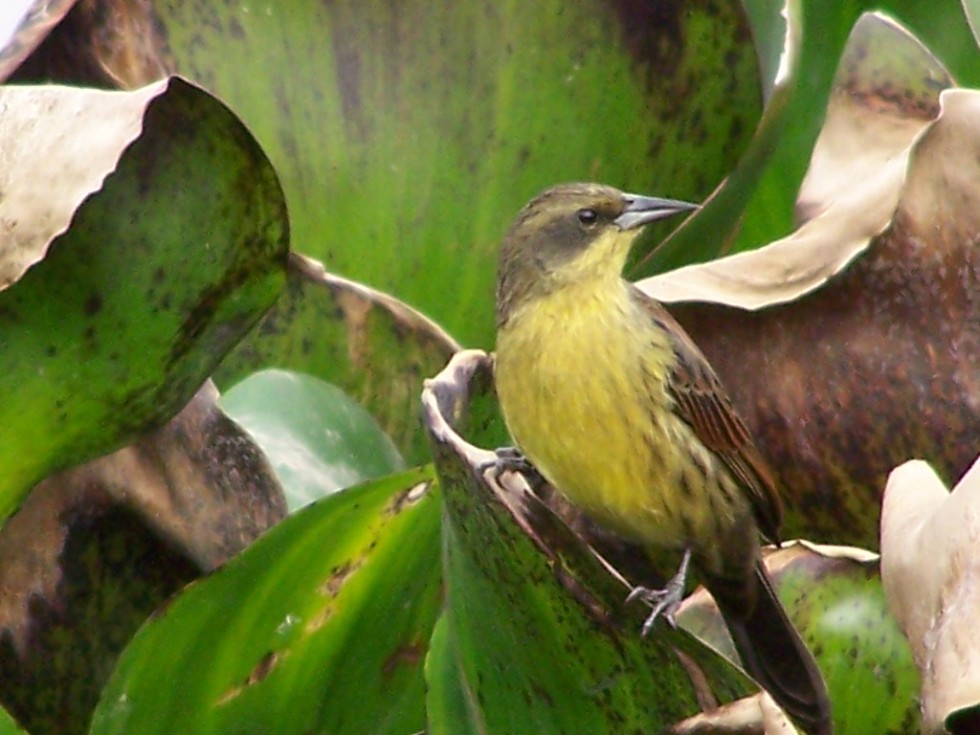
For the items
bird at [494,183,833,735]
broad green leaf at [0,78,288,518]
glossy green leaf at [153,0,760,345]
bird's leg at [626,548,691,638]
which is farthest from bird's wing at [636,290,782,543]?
broad green leaf at [0,78,288,518]

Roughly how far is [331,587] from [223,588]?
0.28 feet

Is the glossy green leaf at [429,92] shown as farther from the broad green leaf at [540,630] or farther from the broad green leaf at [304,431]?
the broad green leaf at [540,630]

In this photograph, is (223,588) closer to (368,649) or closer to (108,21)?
(368,649)

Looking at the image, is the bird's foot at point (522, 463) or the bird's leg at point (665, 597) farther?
the bird's foot at point (522, 463)

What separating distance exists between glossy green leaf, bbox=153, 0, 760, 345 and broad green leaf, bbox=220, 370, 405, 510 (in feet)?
0.91

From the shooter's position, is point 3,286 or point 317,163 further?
point 317,163

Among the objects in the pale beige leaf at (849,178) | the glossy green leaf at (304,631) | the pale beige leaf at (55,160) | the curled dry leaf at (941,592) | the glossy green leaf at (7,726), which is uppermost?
the pale beige leaf at (55,160)

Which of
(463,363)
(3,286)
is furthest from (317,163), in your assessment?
(3,286)

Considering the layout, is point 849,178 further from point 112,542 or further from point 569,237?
point 112,542

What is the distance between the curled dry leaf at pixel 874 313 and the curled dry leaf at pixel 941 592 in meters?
0.50

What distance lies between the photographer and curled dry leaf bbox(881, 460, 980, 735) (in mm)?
742

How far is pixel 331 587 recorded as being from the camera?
1.31m

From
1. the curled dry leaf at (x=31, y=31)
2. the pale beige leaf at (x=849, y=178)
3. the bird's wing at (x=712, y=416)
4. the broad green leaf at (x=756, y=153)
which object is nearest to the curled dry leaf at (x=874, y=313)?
the pale beige leaf at (x=849, y=178)

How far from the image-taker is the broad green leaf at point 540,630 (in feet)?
3.58
